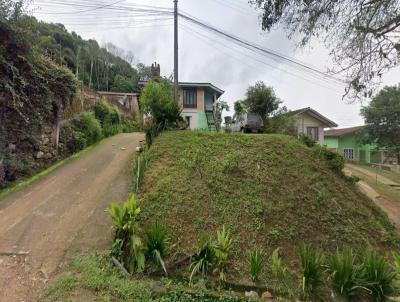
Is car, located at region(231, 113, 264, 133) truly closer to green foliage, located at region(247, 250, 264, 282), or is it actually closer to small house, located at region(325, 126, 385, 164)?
green foliage, located at region(247, 250, 264, 282)

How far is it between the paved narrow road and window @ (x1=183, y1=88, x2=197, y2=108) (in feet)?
45.2

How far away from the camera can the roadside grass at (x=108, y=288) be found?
3.78m

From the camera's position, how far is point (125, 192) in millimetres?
6750

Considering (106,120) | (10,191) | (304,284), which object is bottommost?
(304,284)

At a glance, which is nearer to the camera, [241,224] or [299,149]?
[241,224]

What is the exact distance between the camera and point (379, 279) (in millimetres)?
4160

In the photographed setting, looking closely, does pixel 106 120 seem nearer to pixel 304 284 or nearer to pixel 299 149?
pixel 299 149

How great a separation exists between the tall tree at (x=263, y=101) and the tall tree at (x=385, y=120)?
1170cm

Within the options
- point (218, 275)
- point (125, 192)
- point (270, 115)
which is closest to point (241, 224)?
point (218, 275)

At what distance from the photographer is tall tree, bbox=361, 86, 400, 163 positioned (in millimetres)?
23359

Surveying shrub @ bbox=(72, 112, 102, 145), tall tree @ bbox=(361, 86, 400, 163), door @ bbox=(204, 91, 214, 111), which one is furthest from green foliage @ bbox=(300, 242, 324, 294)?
tall tree @ bbox=(361, 86, 400, 163)

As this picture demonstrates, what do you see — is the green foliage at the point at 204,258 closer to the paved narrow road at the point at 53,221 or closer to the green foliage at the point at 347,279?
the paved narrow road at the point at 53,221

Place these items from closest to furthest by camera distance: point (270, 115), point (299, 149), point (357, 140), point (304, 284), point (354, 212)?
point (304, 284)
point (354, 212)
point (299, 149)
point (270, 115)
point (357, 140)

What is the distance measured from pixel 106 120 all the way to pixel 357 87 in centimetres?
1205
